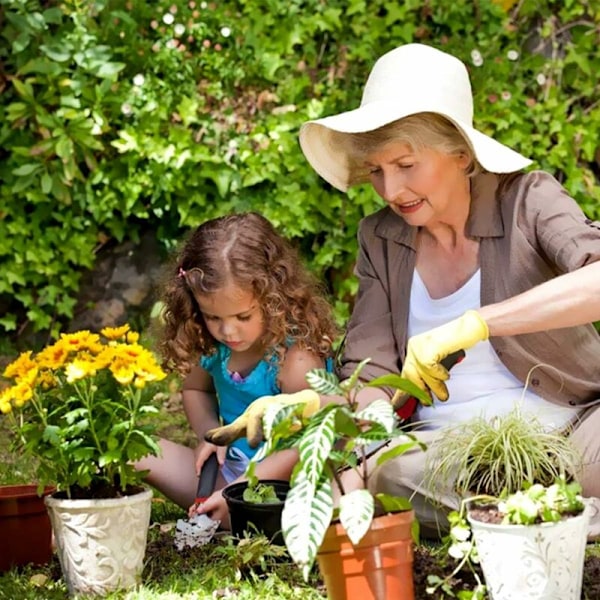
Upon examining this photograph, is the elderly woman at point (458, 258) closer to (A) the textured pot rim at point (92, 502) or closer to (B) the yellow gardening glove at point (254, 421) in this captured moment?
(B) the yellow gardening glove at point (254, 421)

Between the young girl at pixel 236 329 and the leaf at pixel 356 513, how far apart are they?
990 mm

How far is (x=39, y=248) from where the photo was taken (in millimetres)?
4723

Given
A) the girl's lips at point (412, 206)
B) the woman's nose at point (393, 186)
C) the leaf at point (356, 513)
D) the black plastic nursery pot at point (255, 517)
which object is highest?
the woman's nose at point (393, 186)

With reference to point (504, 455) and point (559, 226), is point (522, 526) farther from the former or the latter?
point (559, 226)

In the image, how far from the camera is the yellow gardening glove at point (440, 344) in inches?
96.6

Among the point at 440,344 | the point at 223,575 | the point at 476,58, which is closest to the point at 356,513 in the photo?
the point at 440,344

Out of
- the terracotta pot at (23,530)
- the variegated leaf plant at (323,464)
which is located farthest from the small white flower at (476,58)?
the variegated leaf plant at (323,464)

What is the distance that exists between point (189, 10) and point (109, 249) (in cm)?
99

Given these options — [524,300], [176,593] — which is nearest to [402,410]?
[524,300]

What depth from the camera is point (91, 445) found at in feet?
8.36

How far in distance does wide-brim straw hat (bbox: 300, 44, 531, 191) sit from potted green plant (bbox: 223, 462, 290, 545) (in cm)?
82

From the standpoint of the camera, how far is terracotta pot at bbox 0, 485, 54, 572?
9.18 feet

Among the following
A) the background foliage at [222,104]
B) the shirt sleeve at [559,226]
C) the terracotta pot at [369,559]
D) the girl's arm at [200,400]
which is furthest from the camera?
the background foliage at [222,104]

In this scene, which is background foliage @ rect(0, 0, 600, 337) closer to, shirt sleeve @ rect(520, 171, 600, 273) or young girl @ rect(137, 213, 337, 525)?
young girl @ rect(137, 213, 337, 525)
